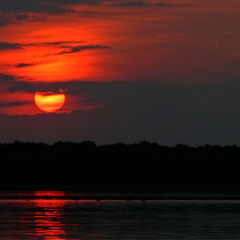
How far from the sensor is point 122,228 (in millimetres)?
65312

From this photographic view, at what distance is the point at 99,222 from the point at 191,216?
11.8m

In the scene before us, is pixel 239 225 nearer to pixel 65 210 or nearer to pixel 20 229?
pixel 20 229

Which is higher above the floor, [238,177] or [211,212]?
[238,177]

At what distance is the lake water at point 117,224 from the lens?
197ft

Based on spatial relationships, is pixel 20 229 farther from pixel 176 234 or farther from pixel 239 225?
pixel 239 225

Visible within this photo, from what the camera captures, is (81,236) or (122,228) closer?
(81,236)

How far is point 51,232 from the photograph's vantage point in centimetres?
6222

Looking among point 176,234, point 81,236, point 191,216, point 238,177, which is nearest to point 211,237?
point 176,234

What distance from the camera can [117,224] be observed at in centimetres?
6881

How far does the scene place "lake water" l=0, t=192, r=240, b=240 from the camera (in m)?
60.1

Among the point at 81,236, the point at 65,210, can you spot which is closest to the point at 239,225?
the point at 81,236

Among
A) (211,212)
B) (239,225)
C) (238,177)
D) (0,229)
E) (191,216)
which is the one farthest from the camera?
(238,177)

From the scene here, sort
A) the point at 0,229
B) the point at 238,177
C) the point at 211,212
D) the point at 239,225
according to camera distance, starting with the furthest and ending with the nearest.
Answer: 1. the point at 238,177
2. the point at 211,212
3. the point at 239,225
4. the point at 0,229

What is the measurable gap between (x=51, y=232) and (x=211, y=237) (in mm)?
10220
